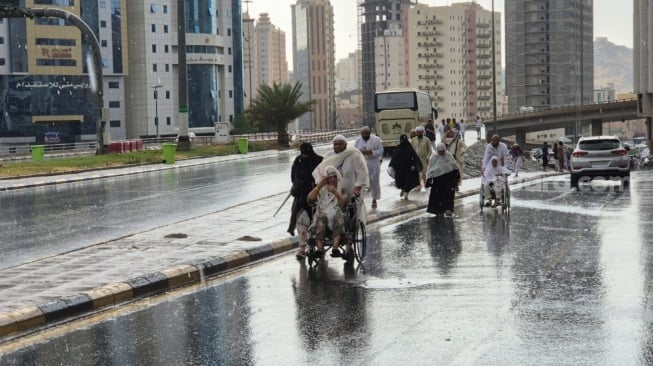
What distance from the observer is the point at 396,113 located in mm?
51688

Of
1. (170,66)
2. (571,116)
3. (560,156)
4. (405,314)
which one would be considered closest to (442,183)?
(405,314)

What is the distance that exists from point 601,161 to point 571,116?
83811 mm

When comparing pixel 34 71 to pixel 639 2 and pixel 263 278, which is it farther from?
pixel 263 278

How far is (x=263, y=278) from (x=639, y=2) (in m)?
78.4

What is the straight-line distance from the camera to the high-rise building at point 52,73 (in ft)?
348

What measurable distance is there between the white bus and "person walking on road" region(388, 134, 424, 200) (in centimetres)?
2941

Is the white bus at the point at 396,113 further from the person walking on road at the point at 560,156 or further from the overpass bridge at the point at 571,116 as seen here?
the overpass bridge at the point at 571,116

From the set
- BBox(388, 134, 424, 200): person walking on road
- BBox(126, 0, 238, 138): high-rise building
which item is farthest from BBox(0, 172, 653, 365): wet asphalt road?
BBox(126, 0, 238, 138): high-rise building

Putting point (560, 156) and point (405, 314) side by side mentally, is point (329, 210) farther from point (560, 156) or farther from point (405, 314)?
point (560, 156)

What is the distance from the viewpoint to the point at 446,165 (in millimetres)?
19047

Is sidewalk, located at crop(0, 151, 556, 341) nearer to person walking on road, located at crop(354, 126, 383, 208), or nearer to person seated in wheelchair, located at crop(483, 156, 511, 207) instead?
person walking on road, located at crop(354, 126, 383, 208)

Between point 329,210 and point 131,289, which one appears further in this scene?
point 329,210

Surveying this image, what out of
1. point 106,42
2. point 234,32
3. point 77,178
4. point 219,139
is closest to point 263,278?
point 77,178

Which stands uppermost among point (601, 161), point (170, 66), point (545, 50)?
point (545, 50)
